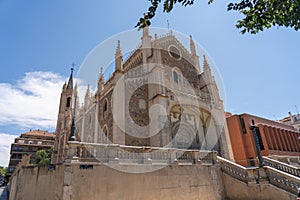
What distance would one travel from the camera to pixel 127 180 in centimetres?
755

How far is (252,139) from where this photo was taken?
1845cm

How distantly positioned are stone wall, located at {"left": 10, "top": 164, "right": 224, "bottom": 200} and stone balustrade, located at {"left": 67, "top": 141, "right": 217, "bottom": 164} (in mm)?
354

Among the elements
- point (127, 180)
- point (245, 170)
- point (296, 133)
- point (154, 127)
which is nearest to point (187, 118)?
point (154, 127)

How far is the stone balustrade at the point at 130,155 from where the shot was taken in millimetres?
7172

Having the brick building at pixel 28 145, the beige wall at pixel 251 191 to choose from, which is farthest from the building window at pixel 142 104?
the brick building at pixel 28 145

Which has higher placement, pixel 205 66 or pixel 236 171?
pixel 205 66

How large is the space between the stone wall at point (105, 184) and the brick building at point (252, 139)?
11171 millimetres

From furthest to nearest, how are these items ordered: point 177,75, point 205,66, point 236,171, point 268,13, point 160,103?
point 205,66 < point 177,75 < point 160,103 < point 236,171 < point 268,13

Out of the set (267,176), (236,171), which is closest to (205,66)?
(236,171)

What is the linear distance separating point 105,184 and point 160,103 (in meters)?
8.15

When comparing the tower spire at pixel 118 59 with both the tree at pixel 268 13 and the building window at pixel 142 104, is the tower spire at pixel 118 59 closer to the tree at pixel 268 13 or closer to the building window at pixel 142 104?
the building window at pixel 142 104

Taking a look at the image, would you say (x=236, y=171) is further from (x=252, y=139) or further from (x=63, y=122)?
(x=63, y=122)

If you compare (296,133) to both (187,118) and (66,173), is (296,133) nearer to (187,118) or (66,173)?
(187,118)

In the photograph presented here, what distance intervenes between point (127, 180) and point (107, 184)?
878mm
